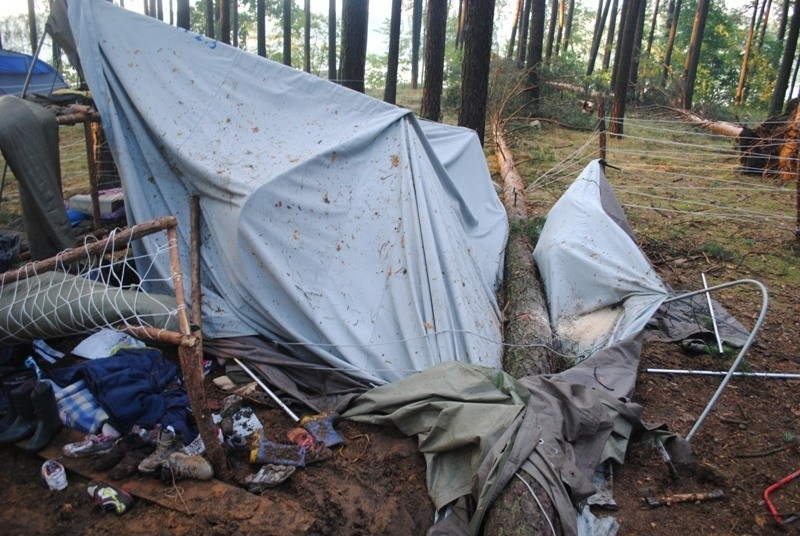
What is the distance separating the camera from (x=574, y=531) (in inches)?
88.1

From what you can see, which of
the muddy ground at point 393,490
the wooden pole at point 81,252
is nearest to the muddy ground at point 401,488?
the muddy ground at point 393,490

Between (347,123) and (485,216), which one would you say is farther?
(485,216)

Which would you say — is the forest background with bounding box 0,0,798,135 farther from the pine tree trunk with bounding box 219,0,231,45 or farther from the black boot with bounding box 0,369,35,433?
the black boot with bounding box 0,369,35,433

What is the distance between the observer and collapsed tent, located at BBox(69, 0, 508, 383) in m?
3.51

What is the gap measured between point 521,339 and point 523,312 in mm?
436

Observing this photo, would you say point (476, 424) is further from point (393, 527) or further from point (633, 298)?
point (633, 298)

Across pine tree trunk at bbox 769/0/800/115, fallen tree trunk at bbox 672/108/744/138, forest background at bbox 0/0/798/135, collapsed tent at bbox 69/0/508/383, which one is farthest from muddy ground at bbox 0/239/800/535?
pine tree trunk at bbox 769/0/800/115

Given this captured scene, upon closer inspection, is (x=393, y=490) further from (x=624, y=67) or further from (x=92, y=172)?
(x=624, y=67)

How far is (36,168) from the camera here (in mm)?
3326

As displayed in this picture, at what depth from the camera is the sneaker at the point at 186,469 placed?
2.47 metres

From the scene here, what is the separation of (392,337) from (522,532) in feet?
5.20

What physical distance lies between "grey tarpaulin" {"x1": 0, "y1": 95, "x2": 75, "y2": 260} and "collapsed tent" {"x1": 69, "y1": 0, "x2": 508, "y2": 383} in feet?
1.30

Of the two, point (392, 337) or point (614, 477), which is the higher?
point (392, 337)

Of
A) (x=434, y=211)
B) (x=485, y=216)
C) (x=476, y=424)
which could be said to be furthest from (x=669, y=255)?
(x=476, y=424)
